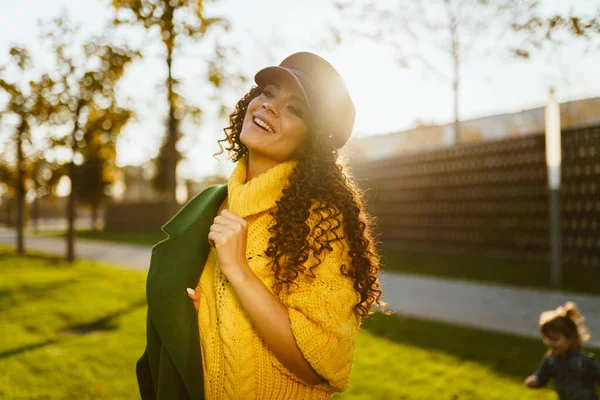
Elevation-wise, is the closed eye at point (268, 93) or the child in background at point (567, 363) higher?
the closed eye at point (268, 93)

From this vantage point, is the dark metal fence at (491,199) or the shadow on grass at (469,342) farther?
the dark metal fence at (491,199)

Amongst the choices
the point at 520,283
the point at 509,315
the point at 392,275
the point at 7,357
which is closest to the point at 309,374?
the point at 7,357

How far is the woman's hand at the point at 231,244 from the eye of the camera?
1.38 m

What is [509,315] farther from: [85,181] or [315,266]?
[85,181]

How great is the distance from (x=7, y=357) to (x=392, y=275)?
21.0 feet

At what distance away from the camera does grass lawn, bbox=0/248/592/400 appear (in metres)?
4.04

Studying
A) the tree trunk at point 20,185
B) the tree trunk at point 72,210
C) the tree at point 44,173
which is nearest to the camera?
the tree trunk at point 72,210

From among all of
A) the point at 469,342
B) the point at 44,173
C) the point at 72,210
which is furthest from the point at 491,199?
the point at 44,173

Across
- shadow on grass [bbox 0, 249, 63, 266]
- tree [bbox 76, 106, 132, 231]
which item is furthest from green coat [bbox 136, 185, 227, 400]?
shadow on grass [bbox 0, 249, 63, 266]

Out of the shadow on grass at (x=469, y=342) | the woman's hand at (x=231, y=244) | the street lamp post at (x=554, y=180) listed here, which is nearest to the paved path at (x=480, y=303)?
the shadow on grass at (x=469, y=342)

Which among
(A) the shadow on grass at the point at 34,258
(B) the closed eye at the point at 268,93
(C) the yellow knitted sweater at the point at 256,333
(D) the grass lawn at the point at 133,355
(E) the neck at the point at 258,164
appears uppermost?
(B) the closed eye at the point at 268,93

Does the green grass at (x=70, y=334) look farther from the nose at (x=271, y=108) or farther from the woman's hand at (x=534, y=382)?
the nose at (x=271, y=108)

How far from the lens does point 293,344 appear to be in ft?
4.44

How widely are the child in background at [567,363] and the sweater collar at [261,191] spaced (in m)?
2.79
